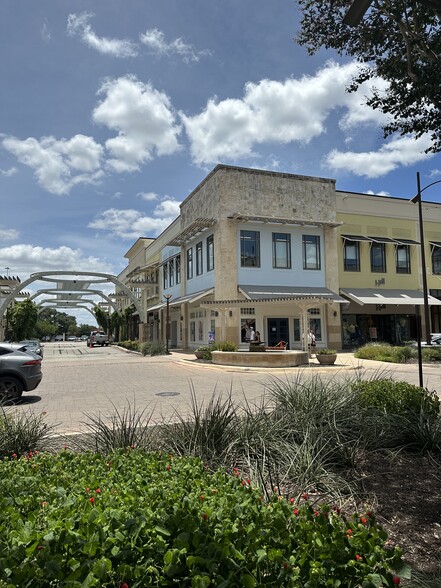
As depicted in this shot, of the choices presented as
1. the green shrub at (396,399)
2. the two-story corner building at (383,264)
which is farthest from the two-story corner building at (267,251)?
the green shrub at (396,399)

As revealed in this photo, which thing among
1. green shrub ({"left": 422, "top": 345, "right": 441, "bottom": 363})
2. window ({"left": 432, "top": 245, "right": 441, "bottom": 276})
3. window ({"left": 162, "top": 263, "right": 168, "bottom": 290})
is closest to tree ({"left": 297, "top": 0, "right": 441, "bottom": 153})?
green shrub ({"left": 422, "top": 345, "right": 441, "bottom": 363})

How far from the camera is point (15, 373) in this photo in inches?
443

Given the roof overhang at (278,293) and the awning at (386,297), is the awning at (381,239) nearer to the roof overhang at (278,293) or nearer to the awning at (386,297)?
Answer: the awning at (386,297)

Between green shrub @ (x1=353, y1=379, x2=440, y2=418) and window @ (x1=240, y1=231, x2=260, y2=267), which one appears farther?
window @ (x1=240, y1=231, x2=260, y2=267)

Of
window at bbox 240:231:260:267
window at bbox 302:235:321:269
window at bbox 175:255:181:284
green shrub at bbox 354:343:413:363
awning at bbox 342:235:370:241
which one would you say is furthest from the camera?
window at bbox 175:255:181:284

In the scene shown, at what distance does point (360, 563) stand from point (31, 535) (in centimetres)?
149

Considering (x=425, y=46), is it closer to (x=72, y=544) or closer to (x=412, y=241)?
(x=72, y=544)

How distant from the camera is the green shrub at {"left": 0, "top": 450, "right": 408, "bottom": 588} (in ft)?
6.11

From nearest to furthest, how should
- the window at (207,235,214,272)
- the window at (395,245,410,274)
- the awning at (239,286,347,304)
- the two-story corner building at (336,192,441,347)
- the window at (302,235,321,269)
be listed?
1. the awning at (239,286,347,304)
2. the window at (207,235,214,272)
3. the window at (302,235,321,269)
4. the two-story corner building at (336,192,441,347)
5. the window at (395,245,410,274)

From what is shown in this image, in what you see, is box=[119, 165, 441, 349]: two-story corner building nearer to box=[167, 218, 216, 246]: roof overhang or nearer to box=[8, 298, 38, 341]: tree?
box=[167, 218, 216, 246]: roof overhang

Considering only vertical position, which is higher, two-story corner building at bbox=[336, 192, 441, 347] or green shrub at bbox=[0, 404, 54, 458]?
two-story corner building at bbox=[336, 192, 441, 347]

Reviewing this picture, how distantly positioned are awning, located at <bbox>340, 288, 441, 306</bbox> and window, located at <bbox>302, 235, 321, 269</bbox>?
3.07m

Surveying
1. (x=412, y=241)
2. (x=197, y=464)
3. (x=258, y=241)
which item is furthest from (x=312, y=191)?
(x=197, y=464)

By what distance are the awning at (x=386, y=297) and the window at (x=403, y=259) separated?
1.76 m
